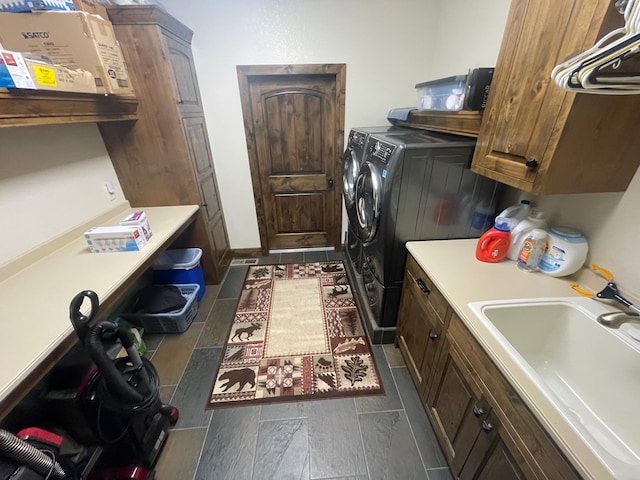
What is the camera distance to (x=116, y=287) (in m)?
1.27

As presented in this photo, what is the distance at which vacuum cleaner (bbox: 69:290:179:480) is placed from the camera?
883 millimetres

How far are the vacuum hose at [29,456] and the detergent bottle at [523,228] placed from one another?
1.98 m

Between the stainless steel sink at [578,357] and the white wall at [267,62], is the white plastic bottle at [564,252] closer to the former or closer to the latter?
the white wall at [267,62]

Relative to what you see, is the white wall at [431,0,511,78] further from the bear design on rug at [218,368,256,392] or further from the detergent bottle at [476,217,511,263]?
the bear design on rug at [218,368,256,392]

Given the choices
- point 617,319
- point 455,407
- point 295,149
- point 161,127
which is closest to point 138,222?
point 161,127

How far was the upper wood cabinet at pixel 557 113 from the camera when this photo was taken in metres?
0.84

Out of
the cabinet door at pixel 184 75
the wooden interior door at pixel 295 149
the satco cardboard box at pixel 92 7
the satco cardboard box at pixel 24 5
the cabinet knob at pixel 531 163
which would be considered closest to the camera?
the cabinet knob at pixel 531 163

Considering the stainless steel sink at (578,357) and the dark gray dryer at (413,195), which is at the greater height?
the dark gray dryer at (413,195)

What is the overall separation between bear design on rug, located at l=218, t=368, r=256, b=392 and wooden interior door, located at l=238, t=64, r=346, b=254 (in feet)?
5.25

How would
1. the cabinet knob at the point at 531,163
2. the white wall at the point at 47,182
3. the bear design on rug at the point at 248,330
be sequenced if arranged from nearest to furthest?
the cabinet knob at the point at 531,163 < the white wall at the point at 47,182 < the bear design on rug at the point at 248,330

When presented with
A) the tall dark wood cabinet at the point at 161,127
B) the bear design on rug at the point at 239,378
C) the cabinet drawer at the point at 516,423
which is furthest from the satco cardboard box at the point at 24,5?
the cabinet drawer at the point at 516,423

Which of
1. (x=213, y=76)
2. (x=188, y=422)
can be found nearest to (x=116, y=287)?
(x=188, y=422)

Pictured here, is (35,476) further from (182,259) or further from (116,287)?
(182,259)

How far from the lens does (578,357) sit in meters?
1.03
